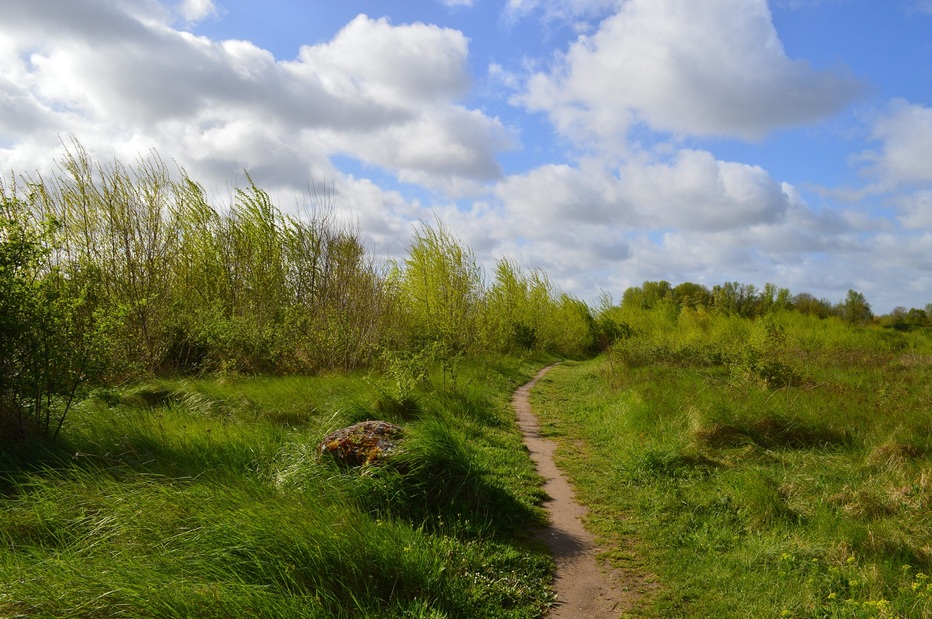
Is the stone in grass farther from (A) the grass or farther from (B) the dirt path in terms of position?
(B) the dirt path

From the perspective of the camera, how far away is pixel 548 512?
5.71 m

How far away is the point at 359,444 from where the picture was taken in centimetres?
528

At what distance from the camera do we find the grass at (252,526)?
2941 mm

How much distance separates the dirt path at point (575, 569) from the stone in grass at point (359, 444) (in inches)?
67.8

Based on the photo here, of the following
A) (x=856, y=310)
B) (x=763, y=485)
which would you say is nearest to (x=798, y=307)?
(x=856, y=310)

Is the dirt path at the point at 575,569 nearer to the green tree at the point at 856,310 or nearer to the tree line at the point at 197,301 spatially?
the tree line at the point at 197,301

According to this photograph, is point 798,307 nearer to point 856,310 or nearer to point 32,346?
point 856,310

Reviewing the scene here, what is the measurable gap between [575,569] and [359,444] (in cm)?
229

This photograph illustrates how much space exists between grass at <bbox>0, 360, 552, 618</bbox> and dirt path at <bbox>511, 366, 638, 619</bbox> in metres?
0.17

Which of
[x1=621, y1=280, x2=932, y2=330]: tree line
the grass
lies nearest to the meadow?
the grass

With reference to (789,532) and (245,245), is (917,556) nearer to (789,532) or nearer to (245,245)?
(789,532)

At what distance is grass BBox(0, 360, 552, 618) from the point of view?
294 centimetres

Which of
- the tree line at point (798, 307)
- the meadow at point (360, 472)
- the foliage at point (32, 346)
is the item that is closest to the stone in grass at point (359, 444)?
the meadow at point (360, 472)

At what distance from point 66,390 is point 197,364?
5.85 meters
